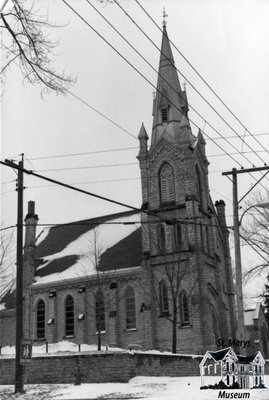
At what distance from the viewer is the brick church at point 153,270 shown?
1443 inches

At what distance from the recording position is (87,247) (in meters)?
43.1

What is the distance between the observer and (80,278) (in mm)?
40000

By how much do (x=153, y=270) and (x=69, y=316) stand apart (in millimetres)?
7291

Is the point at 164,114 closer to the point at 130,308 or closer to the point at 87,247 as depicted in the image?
the point at 87,247

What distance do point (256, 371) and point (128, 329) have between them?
24.7 metres

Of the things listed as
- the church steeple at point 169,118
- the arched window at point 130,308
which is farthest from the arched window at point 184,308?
the church steeple at point 169,118

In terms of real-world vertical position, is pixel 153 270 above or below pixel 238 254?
above

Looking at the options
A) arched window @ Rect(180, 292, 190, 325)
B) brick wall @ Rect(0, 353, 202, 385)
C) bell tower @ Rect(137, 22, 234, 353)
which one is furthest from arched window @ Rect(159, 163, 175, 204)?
brick wall @ Rect(0, 353, 202, 385)

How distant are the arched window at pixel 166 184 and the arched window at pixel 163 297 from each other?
6280mm

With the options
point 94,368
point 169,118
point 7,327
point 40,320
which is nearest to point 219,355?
point 94,368

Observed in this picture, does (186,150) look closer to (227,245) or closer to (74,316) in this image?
(227,245)

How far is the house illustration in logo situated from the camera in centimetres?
1358

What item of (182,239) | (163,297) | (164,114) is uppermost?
(164,114)

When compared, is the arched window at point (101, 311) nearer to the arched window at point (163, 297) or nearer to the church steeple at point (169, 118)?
the arched window at point (163, 297)
